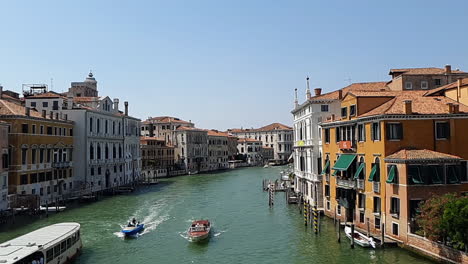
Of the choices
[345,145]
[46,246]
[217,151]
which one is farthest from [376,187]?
[217,151]

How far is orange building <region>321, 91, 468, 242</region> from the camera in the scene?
16703mm

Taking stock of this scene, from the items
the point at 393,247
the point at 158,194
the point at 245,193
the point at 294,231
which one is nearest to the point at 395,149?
the point at 393,247

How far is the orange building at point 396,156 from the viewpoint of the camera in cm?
1670

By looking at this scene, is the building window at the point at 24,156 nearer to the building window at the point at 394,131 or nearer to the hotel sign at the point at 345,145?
the hotel sign at the point at 345,145

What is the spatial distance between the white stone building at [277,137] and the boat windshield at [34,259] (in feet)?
268

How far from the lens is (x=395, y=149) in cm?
1798

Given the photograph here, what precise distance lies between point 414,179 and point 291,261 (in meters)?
5.60

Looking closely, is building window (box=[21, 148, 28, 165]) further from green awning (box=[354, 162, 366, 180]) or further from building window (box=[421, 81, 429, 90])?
building window (box=[421, 81, 429, 90])

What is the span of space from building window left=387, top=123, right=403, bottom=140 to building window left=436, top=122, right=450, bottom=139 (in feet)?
5.17

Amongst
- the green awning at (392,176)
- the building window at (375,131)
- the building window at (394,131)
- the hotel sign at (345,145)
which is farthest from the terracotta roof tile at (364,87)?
the green awning at (392,176)

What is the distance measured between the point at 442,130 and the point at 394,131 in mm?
2039

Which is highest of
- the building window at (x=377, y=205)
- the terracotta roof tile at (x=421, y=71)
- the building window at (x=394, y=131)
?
the terracotta roof tile at (x=421, y=71)

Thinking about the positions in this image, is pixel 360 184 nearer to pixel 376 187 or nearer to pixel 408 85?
Result: pixel 376 187

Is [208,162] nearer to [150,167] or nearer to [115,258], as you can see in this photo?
[150,167]
